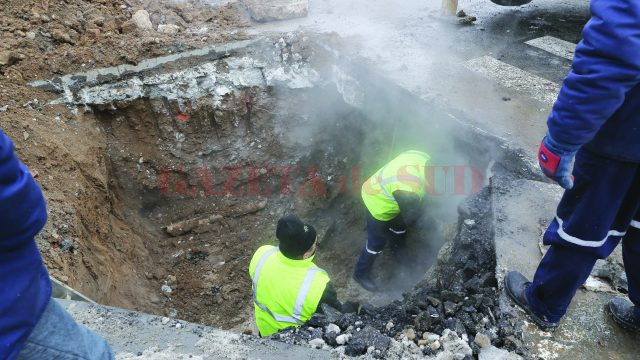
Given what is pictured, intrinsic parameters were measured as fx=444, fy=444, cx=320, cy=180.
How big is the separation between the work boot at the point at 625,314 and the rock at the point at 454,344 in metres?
0.96

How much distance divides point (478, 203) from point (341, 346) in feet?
5.72

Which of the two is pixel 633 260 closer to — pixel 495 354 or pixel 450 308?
pixel 495 354

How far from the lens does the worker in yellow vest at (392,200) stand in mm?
3859

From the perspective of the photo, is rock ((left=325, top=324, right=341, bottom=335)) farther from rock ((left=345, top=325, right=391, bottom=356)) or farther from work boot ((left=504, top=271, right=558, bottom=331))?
work boot ((left=504, top=271, right=558, bottom=331))

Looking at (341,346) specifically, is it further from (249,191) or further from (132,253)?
(249,191)

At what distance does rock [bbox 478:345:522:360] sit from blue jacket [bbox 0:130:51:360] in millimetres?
2136

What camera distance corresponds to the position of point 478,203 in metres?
3.62

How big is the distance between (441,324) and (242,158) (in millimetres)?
3480

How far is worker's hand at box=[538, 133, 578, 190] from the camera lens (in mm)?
2086

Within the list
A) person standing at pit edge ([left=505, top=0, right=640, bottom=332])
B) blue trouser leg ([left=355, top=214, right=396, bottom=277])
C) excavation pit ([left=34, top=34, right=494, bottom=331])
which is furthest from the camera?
excavation pit ([left=34, top=34, right=494, bottom=331])

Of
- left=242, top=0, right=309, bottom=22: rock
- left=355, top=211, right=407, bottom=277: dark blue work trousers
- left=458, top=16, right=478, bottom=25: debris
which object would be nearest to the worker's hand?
left=355, top=211, right=407, bottom=277: dark blue work trousers

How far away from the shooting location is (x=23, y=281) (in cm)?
158

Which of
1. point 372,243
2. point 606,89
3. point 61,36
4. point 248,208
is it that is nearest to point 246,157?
point 248,208

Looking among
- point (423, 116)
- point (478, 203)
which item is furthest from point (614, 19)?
point (423, 116)
